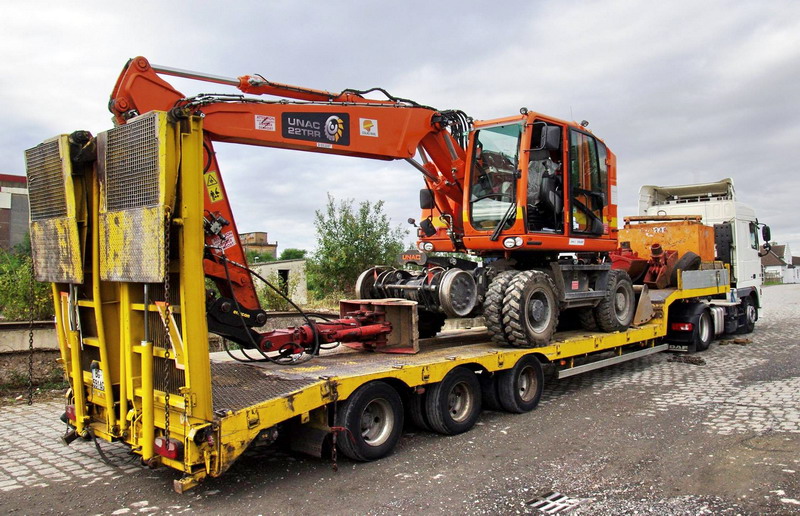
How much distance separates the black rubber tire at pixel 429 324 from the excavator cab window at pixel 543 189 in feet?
6.90

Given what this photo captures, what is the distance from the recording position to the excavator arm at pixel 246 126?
5.50 meters

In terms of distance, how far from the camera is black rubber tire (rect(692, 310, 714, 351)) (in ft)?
40.0

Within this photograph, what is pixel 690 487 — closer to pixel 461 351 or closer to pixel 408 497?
pixel 408 497

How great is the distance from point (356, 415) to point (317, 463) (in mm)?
640

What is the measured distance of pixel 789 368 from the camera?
10234mm

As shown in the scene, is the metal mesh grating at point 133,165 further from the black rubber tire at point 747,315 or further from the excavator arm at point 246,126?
the black rubber tire at point 747,315

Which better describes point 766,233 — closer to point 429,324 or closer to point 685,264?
point 685,264

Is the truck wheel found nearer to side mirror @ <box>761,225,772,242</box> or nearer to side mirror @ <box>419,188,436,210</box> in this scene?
side mirror @ <box>419,188,436,210</box>

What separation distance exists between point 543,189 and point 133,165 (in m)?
5.22

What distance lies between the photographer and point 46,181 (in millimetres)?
5480

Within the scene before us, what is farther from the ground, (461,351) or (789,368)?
(461,351)

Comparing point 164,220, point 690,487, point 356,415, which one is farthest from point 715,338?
point 164,220

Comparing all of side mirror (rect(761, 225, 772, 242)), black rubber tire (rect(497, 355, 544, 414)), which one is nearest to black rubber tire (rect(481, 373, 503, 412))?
black rubber tire (rect(497, 355, 544, 414))

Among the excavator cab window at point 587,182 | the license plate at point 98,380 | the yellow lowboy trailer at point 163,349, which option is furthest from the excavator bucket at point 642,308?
the license plate at point 98,380
